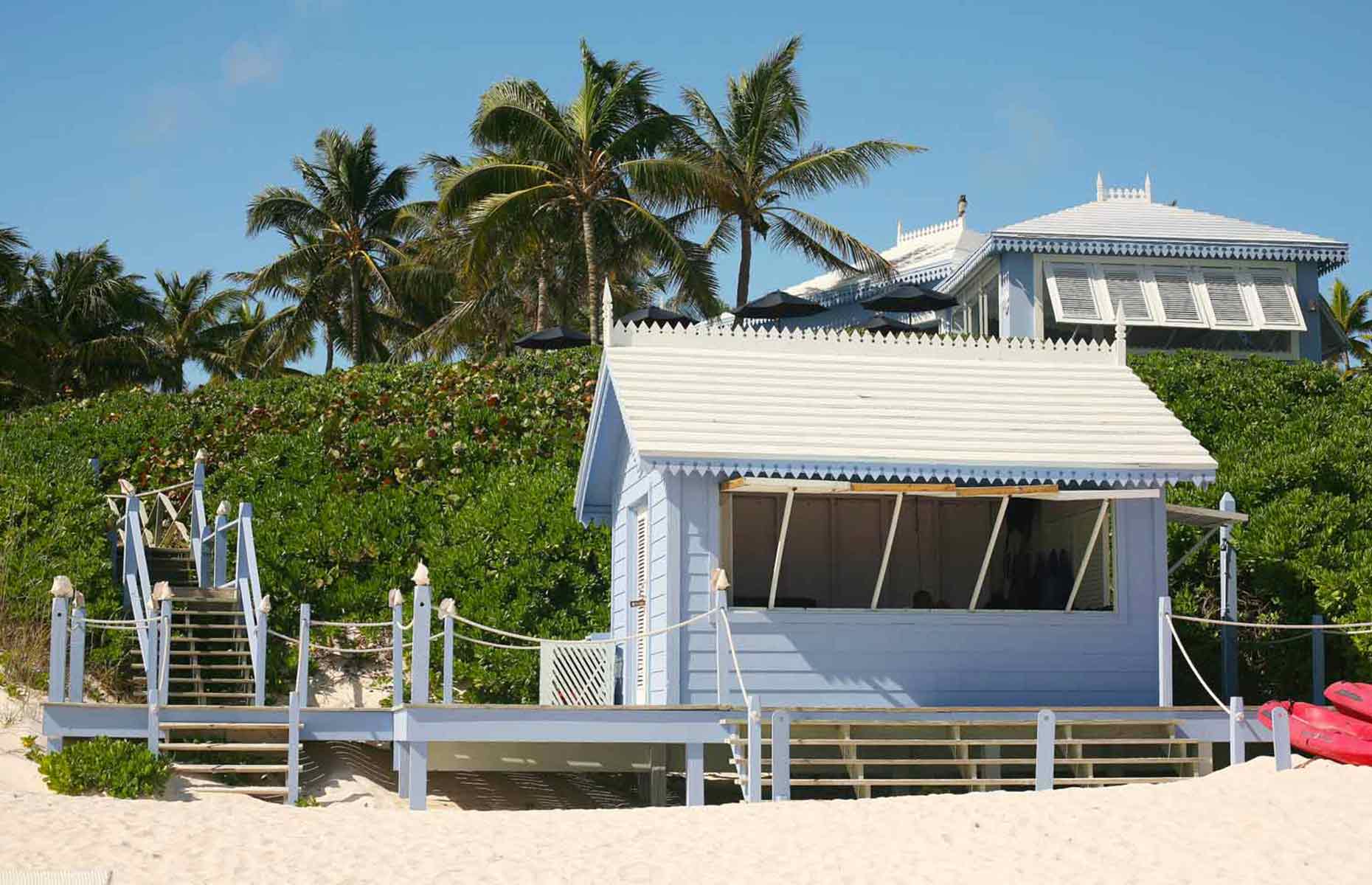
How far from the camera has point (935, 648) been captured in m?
14.1

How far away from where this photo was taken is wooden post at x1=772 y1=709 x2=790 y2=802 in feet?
40.3

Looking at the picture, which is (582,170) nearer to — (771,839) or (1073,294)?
(1073,294)

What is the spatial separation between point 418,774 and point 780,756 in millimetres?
2998

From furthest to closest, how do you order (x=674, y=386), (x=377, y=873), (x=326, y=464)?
(x=326, y=464)
(x=674, y=386)
(x=377, y=873)

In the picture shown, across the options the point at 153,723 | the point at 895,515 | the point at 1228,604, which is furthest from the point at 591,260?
the point at 153,723

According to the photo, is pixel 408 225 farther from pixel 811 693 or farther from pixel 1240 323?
pixel 811 693

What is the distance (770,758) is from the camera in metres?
13.2

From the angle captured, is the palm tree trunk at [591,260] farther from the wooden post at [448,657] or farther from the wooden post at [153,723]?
the wooden post at [153,723]

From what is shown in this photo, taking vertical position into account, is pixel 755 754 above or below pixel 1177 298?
below

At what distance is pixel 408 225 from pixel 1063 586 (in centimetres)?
3291

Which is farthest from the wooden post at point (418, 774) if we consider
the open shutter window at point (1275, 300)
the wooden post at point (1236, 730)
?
the open shutter window at point (1275, 300)

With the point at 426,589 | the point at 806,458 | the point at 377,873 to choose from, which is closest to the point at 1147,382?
the point at 806,458

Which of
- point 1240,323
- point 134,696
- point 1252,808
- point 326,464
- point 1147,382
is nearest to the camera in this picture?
point 1252,808

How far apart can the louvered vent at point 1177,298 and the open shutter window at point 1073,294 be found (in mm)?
1340
